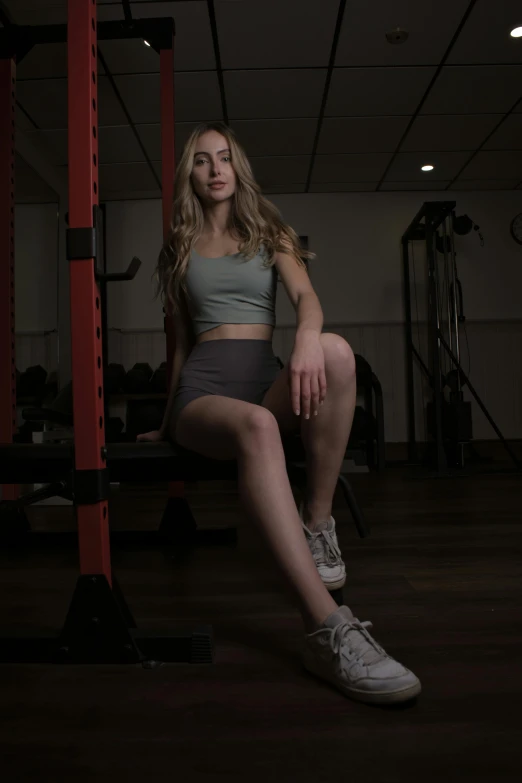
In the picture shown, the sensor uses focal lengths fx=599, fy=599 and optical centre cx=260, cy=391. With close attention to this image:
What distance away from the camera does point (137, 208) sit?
17.3ft

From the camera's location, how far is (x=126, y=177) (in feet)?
15.9

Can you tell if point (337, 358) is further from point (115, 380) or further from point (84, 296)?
point (115, 380)

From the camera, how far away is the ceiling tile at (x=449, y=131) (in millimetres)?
3984

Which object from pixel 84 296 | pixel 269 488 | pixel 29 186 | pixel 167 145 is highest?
pixel 29 186

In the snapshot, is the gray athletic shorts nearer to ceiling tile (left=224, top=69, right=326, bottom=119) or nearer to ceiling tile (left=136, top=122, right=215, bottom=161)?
ceiling tile (left=224, top=69, right=326, bottom=119)

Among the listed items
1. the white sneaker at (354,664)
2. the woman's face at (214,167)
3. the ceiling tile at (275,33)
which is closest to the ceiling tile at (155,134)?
the ceiling tile at (275,33)

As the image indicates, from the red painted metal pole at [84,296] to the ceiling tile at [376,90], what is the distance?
8.97 feet

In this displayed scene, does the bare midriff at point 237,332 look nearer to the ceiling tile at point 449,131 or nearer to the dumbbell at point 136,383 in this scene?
the dumbbell at point 136,383

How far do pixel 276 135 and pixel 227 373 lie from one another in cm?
335

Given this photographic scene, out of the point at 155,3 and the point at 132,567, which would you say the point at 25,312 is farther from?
the point at 132,567

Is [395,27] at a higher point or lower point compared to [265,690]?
higher

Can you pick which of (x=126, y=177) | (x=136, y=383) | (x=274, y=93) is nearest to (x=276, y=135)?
(x=274, y=93)

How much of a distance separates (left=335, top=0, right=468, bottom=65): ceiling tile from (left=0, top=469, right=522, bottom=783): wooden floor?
101 inches

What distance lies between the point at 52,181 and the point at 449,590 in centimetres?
417
